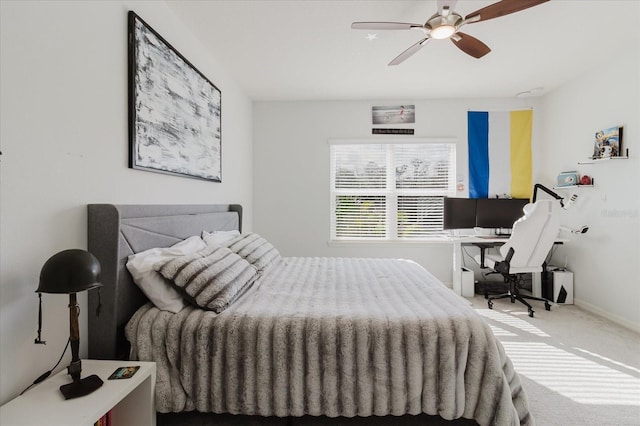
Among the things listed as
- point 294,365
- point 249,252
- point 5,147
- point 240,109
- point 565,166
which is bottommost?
point 294,365

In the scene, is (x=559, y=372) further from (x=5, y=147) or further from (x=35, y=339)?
(x=5, y=147)

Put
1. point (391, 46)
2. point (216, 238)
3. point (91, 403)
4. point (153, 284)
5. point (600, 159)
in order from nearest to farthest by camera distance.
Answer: point (91, 403) < point (153, 284) < point (216, 238) < point (391, 46) < point (600, 159)

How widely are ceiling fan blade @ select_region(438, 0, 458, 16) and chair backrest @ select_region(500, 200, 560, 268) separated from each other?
86.0 inches

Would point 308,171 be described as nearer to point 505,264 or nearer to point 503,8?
point 505,264

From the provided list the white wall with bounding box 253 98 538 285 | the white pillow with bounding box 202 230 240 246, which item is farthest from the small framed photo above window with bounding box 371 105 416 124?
the white pillow with bounding box 202 230 240 246

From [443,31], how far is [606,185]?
2666mm

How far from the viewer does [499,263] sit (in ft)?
11.3

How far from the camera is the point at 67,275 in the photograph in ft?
3.58

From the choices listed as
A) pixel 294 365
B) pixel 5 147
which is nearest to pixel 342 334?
pixel 294 365

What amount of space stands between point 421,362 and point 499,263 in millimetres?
2615

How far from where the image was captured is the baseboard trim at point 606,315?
2873 mm

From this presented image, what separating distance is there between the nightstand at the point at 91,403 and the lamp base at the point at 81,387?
0.7 inches

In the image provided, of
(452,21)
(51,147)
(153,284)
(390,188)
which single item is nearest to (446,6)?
(452,21)

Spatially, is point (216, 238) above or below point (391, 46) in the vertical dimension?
below
